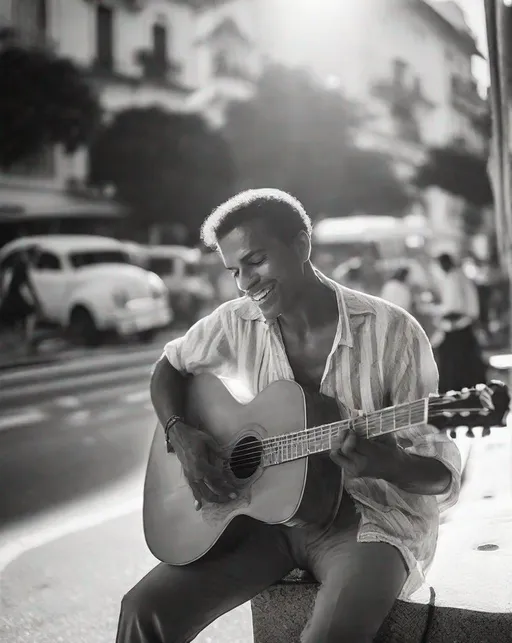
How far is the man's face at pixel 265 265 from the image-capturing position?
187cm

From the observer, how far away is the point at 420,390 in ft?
5.90

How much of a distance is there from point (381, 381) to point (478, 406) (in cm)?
36

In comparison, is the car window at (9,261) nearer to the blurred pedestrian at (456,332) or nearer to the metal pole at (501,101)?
the metal pole at (501,101)

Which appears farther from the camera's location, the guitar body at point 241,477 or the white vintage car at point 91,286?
the white vintage car at point 91,286

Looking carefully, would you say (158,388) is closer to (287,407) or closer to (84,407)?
(287,407)

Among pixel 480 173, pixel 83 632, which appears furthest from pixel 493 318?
pixel 83 632

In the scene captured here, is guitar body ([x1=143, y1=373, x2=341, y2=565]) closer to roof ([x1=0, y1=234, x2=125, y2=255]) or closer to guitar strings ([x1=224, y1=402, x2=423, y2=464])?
guitar strings ([x1=224, y1=402, x2=423, y2=464])

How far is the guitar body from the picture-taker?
1.74 m

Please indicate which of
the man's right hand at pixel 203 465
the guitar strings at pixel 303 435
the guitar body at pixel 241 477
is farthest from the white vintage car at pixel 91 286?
the guitar strings at pixel 303 435

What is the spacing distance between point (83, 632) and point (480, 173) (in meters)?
4.66

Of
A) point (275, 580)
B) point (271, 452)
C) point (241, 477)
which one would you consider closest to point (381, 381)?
point (271, 452)

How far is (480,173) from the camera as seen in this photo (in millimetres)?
6047

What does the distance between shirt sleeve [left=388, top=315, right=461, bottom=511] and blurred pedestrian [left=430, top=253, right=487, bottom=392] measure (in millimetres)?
3855

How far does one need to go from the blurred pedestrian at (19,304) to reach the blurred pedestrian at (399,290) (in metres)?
2.38
